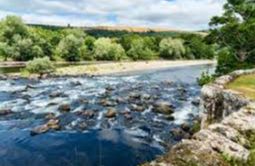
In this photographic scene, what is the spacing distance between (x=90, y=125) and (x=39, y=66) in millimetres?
42455

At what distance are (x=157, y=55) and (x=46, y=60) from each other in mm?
55894

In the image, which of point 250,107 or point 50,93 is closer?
point 250,107

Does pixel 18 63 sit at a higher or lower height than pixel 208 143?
lower

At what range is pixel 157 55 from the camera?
119750 mm

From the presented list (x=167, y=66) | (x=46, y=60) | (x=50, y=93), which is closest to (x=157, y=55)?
(x=167, y=66)

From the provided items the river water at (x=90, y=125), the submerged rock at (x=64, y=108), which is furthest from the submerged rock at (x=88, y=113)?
the submerged rock at (x=64, y=108)

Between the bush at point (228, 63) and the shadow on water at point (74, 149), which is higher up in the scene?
the bush at point (228, 63)

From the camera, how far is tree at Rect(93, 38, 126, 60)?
103000 millimetres

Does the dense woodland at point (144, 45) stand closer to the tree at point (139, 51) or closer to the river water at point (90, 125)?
the tree at point (139, 51)

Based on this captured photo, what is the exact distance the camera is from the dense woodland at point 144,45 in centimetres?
3097

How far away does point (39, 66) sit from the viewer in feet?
230

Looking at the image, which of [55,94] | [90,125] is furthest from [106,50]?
[90,125]

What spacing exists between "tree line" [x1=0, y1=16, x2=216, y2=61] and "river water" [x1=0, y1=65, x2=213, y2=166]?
4247cm

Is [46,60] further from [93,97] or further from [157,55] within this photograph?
[157,55]
